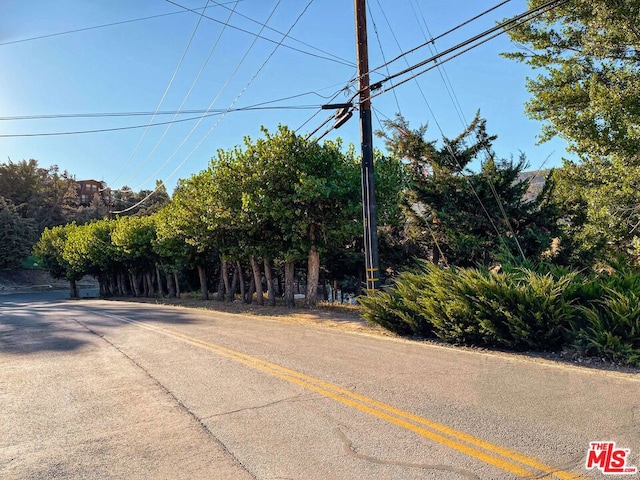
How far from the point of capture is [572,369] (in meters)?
6.57

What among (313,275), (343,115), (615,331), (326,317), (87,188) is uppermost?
(87,188)

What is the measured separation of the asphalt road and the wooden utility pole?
484 cm

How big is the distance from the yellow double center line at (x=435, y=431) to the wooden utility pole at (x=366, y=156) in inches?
258

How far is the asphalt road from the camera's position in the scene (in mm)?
3734

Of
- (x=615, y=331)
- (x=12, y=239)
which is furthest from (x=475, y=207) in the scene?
(x=12, y=239)

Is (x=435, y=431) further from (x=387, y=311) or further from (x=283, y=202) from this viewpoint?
(x=283, y=202)

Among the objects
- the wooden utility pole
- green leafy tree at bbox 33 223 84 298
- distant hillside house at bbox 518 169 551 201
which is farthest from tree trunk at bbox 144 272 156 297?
the wooden utility pole

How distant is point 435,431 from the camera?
427 cm

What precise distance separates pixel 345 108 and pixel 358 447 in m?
11.2

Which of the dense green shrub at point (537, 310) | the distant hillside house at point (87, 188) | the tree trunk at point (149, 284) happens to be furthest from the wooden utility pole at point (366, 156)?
the distant hillside house at point (87, 188)

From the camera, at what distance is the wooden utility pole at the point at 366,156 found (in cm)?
1321

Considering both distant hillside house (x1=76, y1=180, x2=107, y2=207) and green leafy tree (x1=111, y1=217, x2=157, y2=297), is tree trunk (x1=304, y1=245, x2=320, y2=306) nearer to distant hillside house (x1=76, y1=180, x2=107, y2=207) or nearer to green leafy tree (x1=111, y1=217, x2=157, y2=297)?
green leafy tree (x1=111, y1=217, x2=157, y2=297)

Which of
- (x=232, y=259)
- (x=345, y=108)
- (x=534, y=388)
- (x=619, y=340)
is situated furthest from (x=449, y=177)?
(x=534, y=388)

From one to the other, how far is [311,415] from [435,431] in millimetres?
1294
